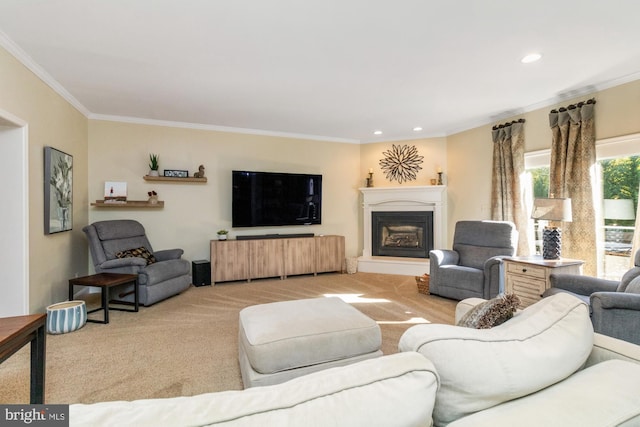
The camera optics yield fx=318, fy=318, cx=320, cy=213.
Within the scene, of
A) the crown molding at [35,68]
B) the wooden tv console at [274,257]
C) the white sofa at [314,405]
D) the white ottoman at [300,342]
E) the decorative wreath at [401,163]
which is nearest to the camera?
the white sofa at [314,405]

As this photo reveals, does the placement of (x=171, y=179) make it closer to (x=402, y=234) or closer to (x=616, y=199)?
(x=402, y=234)

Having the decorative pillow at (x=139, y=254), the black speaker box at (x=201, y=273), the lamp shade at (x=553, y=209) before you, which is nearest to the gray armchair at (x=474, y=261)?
the lamp shade at (x=553, y=209)

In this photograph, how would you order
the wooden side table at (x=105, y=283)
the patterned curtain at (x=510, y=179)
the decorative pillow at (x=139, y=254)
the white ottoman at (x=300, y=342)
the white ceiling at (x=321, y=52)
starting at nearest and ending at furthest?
1. the white ottoman at (x=300, y=342)
2. the white ceiling at (x=321, y=52)
3. the wooden side table at (x=105, y=283)
4. the decorative pillow at (x=139, y=254)
5. the patterned curtain at (x=510, y=179)

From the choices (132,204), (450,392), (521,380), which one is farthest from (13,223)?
(521,380)

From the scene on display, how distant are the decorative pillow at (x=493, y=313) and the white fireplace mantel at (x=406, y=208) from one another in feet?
14.2

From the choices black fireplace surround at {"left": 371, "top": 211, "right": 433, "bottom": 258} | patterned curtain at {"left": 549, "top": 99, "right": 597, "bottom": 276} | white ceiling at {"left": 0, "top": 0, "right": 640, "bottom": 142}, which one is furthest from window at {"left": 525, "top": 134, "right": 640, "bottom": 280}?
black fireplace surround at {"left": 371, "top": 211, "right": 433, "bottom": 258}

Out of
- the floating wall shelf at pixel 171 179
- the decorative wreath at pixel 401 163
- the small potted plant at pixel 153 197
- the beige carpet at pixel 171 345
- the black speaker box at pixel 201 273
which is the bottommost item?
the beige carpet at pixel 171 345

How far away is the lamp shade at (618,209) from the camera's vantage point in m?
3.37

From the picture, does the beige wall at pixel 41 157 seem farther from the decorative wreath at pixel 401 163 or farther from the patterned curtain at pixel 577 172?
the patterned curtain at pixel 577 172

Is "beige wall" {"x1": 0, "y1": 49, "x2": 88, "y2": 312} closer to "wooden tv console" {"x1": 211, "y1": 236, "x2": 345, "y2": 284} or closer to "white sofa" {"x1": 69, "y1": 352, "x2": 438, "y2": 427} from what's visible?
"wooden tv console" {"x1": 211, "y1": 236, "x2": 345, "y2": 284}

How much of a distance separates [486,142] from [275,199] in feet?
11.5

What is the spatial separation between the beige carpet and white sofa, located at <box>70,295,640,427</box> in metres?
1.72

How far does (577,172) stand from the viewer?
3631mm

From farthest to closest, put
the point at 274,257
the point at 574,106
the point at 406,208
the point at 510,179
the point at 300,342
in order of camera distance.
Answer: the point at 406,208 < the point at 274,257 < the point at 510,179 < the point at 574,106 < the point at 300,342
